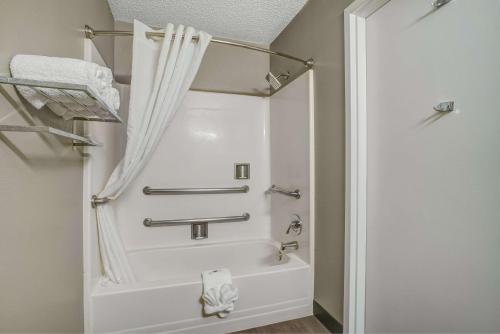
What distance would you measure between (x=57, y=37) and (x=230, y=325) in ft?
5.24

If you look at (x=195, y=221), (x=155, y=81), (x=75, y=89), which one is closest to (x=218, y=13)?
(x=155, y=81)

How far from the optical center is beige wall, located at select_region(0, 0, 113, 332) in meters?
0.58

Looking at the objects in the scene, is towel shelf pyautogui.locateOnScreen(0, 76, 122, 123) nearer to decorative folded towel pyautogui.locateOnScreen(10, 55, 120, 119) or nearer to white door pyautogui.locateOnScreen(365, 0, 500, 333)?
decorative folded towel pyautogui.locateOnScreen(10, 55, 120, 119)

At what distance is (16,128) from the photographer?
0.53 m

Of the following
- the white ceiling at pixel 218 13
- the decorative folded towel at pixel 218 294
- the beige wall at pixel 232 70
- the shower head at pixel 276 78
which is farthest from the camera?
the beige wall at pixel 232 70

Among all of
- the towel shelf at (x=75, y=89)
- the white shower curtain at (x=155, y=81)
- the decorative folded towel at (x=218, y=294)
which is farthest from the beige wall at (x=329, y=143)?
the towel shelf at (x=75, y=89)

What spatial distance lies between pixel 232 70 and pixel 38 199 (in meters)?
1.58

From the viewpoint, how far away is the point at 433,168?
0.77 meters

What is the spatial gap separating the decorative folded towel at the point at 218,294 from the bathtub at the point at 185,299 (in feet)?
0.15

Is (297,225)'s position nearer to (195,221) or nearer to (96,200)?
(195,221)

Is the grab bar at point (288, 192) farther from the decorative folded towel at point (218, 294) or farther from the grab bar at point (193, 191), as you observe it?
the decorative folded towel at point (218, 294)

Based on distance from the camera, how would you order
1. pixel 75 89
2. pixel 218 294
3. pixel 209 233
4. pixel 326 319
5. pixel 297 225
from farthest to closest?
pixel 209 233 < pixel 297 225 < pixel 326 319 < pixel 218 294 < pixel 75 89

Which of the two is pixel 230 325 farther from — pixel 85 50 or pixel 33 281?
pixel 85 50

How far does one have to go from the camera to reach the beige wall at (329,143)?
1.14 metres
